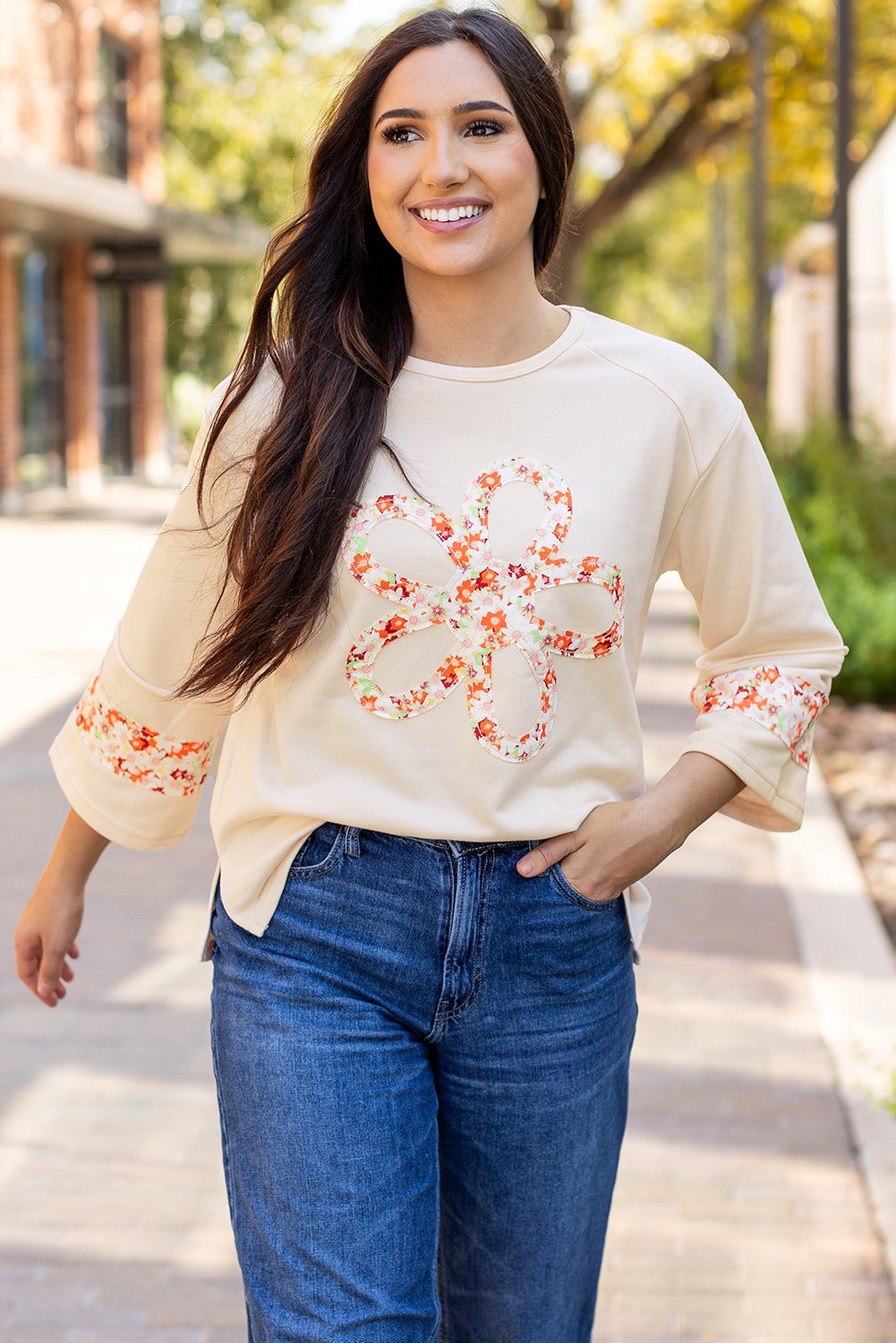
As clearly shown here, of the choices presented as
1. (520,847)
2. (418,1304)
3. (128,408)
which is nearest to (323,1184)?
(418,1304)

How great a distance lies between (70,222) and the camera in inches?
825

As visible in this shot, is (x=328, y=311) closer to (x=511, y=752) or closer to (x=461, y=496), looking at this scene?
(x=461, y=496)

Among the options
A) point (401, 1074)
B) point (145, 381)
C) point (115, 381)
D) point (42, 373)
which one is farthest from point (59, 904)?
point (145, 381)

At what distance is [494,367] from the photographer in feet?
6.34

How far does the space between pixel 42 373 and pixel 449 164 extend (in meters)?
21.8

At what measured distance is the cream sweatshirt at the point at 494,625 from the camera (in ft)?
6.06

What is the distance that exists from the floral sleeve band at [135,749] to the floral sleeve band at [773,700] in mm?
651

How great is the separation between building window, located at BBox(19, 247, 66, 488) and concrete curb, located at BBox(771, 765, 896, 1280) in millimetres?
17000

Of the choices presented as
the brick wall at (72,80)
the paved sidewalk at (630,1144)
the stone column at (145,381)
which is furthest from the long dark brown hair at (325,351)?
the stone column at (145,381)

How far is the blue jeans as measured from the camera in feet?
5.92

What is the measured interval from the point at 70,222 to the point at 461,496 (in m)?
20.4

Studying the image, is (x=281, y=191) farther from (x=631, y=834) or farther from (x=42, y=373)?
(x=631, y=834)

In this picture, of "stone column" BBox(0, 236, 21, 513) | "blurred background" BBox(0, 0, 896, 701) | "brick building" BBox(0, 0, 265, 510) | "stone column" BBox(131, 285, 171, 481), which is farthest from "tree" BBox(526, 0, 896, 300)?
"stone column" BBox(131, 285, 171, 481)

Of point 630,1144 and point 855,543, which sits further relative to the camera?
point 855,543
